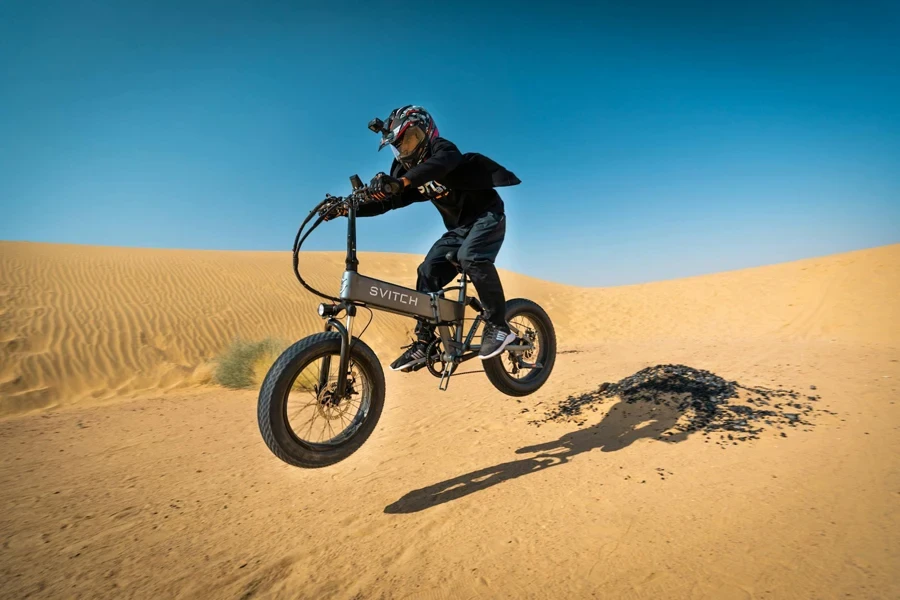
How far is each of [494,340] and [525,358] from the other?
1.21 metres

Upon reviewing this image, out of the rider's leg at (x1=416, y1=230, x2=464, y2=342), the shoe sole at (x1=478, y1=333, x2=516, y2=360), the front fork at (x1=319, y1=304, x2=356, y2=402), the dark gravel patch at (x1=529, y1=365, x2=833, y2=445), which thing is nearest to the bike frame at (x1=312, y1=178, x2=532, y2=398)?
the front fork at (x1=319, y1=304, x2=356, y2=402)

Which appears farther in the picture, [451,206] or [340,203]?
[451,206]

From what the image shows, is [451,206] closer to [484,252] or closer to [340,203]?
[484,252]

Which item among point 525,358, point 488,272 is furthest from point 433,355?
point 525,358

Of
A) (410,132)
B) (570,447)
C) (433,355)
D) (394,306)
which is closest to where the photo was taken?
(394,306)

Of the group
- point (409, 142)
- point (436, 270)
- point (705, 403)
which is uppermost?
point (409, 142)

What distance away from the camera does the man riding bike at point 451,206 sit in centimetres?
371

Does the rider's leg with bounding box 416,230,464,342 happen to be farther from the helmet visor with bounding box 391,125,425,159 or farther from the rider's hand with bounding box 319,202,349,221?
the rider's hand with bounding box 319,202,349,221

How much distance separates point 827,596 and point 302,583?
2887 mm

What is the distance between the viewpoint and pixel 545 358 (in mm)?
5309

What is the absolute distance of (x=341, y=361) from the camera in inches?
129

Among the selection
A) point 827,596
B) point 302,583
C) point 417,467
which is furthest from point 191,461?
point 827,596

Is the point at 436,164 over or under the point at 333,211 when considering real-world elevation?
over

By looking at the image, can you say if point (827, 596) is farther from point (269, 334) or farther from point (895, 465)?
point (269, 334)
